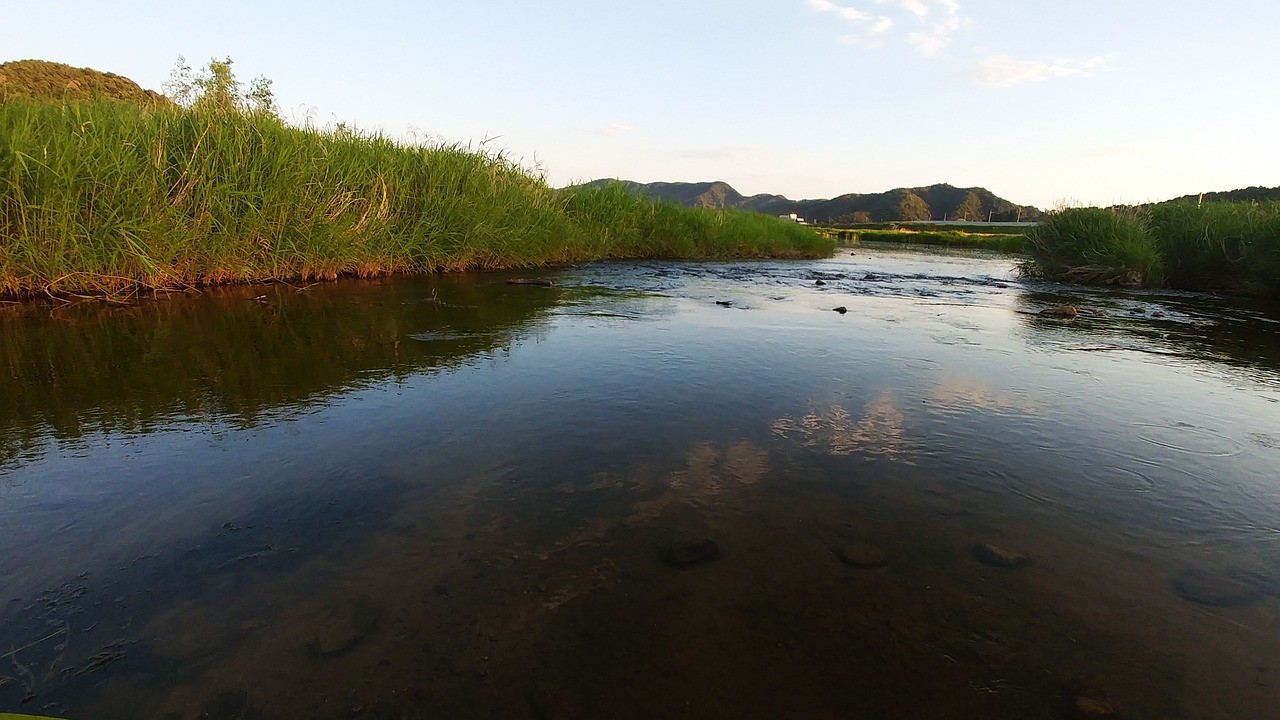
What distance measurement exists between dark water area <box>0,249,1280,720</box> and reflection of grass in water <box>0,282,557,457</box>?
0.04 metres

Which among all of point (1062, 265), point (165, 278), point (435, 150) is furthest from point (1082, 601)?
point (1062, 265)

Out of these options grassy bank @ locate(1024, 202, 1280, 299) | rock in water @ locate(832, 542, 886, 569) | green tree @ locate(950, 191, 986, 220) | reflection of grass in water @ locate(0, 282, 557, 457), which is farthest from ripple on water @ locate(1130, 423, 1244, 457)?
green tree @ locate(950, 191, 986, 220)

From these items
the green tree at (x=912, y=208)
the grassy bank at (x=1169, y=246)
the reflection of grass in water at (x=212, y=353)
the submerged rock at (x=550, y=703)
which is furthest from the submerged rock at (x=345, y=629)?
the green tree at (x=912, y=208)

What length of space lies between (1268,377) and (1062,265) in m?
11.2

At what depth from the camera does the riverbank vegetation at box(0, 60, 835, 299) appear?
589 cm

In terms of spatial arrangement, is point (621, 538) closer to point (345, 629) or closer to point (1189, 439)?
point (345, 629)

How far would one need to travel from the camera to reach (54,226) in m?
5.74

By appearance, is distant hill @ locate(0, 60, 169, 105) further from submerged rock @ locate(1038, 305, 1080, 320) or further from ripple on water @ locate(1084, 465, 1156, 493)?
submerged rock @ locate(1038, 305, 1080, 320)

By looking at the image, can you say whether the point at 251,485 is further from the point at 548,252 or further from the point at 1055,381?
the point at 548,252

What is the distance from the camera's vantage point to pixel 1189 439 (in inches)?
127

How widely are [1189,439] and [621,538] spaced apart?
11.3 feet

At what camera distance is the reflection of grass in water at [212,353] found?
324cm

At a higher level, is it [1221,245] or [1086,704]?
[1221,245]

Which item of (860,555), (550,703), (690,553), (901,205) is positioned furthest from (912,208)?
(550,703)
